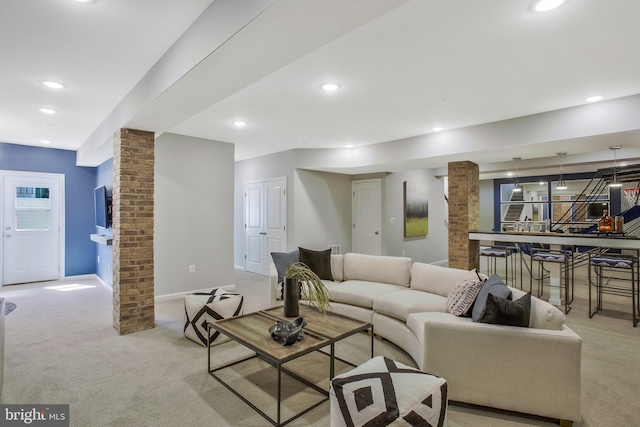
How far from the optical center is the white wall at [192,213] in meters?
4.87

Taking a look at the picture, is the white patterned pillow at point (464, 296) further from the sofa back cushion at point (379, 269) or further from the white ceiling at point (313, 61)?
the white ceiling at point (313, 61)

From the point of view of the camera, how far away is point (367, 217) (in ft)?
23.4

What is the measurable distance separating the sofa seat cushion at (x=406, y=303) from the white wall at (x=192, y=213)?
3158mm

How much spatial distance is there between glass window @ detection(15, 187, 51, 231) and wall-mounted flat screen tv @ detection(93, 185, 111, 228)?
0.97m

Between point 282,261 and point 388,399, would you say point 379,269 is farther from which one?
point 388,399

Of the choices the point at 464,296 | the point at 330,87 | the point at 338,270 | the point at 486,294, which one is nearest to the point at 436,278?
the point at 464,296

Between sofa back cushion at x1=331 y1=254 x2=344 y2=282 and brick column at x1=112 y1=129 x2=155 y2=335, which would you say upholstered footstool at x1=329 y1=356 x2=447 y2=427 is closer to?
sofa back cushion at x1=331 y1=254 x2=344 y2=282

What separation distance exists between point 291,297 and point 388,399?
1.32 meters

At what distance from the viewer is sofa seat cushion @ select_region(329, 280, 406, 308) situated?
3.44m

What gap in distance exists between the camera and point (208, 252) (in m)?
5.36

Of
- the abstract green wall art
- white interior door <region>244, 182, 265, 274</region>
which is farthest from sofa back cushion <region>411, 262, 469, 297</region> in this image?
white interior door <region>244, 182, 265, 274</region>

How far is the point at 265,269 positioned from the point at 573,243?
5159mm

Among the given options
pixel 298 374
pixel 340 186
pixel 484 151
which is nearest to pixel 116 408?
pixel 298 374

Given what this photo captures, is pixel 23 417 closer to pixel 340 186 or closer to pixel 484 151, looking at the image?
pixel 484 151
